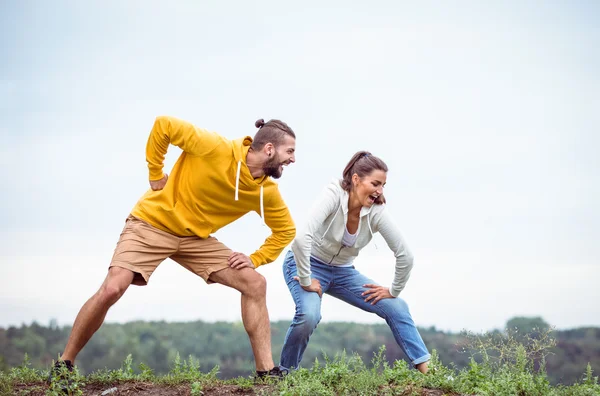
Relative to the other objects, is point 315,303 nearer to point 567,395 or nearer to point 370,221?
point 370,221

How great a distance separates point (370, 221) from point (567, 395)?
2.57 metres

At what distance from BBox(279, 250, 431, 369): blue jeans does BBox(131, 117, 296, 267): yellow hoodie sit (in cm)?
79

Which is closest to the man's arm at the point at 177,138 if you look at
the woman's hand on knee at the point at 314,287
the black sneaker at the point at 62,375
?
the woman's hand on knee at the point at 314,287

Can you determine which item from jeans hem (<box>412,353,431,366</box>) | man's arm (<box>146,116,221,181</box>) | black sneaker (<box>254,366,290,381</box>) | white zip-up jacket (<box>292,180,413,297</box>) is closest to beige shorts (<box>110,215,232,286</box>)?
man's arm (<box>146,116,221,181</box>)

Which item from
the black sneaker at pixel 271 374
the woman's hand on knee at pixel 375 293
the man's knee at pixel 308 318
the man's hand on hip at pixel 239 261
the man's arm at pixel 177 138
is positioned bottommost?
the black sneaker at pixel 271 374

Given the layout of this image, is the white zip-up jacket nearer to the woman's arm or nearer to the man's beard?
the woman's arm

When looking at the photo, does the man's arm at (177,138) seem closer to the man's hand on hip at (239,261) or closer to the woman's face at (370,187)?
the man's hand on hip at (239,261)

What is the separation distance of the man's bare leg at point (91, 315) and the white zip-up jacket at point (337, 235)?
5.97ft

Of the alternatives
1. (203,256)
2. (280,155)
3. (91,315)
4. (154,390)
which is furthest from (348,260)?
(91,315)

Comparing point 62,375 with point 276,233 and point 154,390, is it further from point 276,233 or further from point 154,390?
point 276,233

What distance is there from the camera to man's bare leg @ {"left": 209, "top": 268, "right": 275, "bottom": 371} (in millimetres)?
7348

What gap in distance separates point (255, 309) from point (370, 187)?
5.59 feet

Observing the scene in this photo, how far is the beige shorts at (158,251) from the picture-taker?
7.25 m

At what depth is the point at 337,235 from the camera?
7504 millimetres
